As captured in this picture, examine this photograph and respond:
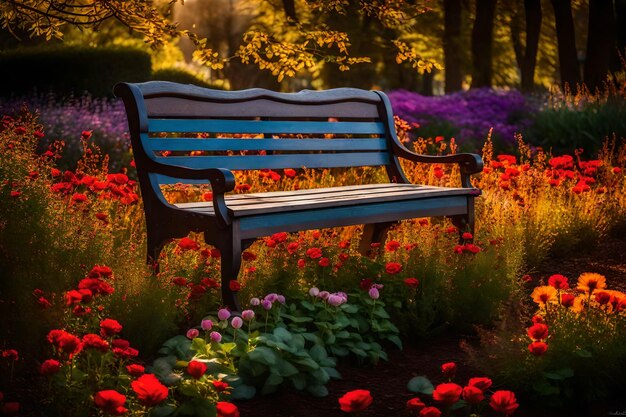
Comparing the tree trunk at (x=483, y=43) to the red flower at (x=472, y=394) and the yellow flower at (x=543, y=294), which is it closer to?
the yellow flower at (x=543, y=294)

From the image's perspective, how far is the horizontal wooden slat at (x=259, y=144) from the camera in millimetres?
4348

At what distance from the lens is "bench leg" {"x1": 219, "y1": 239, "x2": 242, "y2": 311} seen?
143 inches

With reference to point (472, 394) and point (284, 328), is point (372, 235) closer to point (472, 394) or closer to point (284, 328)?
point (284, 328)

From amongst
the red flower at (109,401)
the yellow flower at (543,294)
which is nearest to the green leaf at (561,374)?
the yellow flower at (543,294)

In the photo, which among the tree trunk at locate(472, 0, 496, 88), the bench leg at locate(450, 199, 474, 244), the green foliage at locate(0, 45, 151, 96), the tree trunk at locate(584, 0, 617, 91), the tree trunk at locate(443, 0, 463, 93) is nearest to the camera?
the bench leg at locate(450, 199, 474, 244)

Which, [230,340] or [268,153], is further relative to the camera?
[268,153]

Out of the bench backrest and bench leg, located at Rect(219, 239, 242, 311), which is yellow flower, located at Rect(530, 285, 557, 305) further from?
the bench backrest

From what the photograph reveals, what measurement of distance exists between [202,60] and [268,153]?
1022 millimetres

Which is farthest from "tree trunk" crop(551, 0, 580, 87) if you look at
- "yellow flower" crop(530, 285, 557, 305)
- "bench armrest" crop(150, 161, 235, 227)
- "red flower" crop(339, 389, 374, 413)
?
"red flower" crop(339, 389, 374, 413)

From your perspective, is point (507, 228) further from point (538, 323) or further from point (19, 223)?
point (19, 223)

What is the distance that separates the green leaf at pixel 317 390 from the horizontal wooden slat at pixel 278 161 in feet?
5.32

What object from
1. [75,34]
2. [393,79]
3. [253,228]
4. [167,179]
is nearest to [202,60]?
[167,179]

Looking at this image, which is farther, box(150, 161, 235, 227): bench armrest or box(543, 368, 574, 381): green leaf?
box(150, 161, 235, 227): bench armrest

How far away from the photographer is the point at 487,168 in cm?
632
